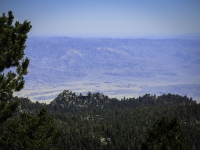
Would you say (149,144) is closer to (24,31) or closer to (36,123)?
(36,123)

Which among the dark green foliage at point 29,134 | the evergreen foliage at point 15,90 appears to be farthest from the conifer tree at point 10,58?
the dark green foliage at point 29,134

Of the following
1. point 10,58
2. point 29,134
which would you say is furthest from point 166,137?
point 10,58

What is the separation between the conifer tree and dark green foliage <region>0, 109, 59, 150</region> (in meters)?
4.50

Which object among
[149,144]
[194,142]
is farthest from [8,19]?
[194,142]

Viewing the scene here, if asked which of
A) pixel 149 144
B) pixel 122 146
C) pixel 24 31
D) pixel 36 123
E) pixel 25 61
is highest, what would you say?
pixel 24 31

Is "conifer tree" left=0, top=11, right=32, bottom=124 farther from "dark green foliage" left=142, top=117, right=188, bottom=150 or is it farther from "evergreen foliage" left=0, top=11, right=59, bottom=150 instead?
"dark green foliage" left=142, top=117, right=188, bottom=150

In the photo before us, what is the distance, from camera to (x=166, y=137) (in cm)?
3072

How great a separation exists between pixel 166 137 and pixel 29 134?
16.8 metres

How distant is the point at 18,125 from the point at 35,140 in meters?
2.91

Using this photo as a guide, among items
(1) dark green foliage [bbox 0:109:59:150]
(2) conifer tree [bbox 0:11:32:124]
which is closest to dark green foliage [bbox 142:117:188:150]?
(1) dark green foliage [bbox 0:109:59:150]

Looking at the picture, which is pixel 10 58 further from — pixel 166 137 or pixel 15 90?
pixel 166 137

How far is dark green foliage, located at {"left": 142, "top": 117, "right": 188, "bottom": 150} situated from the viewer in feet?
96.7

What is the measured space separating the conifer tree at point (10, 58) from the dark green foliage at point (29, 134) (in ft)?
14.8

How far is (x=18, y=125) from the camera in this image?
3322 cm
